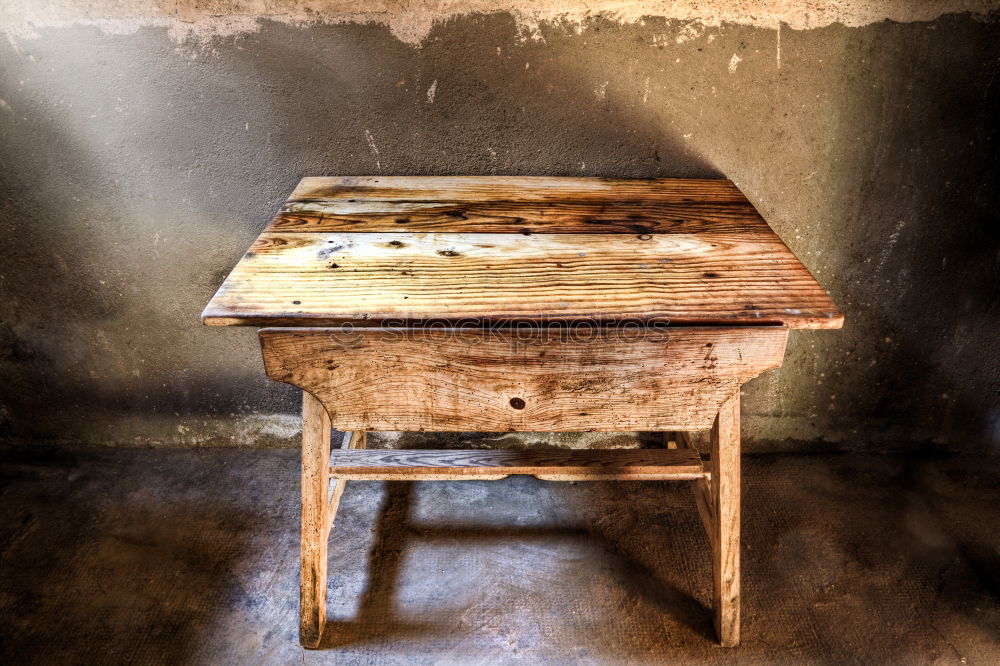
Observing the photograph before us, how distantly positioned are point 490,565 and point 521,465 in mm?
392

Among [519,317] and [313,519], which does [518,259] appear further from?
[313,519]

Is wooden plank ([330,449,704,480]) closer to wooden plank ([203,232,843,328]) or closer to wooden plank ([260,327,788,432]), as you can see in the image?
wooden plank ([260,327,788,432])

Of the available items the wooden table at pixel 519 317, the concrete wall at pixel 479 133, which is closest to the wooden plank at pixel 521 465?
the wooden table at pixel 519 317

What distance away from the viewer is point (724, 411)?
1496 millimetres

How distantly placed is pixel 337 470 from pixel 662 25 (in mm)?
1582

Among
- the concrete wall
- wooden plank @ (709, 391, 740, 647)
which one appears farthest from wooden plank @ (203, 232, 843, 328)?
the concrete wall

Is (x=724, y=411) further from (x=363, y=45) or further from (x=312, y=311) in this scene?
(x=363, y=45)

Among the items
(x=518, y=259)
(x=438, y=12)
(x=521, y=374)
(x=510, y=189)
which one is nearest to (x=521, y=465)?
(x=521, y=374)

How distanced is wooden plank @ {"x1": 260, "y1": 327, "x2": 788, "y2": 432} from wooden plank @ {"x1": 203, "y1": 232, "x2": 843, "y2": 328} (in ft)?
0.28

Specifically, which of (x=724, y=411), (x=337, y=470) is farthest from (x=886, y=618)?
(x=337, y=470)

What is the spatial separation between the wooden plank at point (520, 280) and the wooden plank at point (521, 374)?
86 millimetres

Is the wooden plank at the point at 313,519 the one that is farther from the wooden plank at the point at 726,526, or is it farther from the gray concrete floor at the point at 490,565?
the wooden plank at the point at 726,526

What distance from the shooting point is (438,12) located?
1721 mm

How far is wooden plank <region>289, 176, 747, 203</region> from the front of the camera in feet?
5.54
